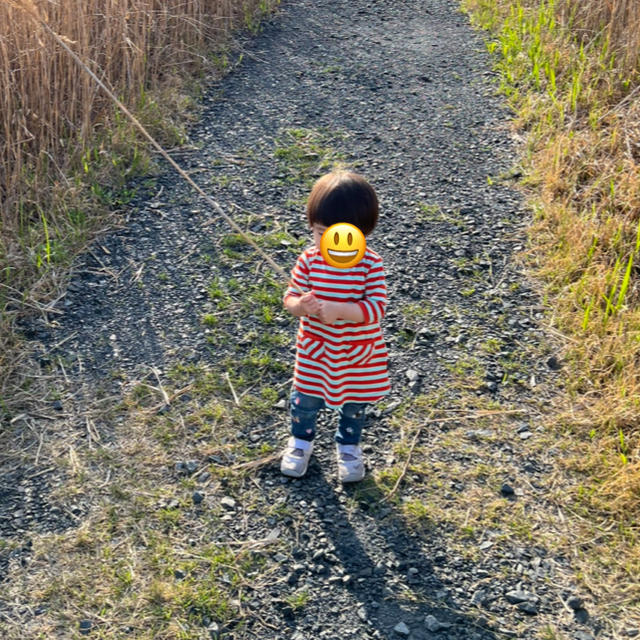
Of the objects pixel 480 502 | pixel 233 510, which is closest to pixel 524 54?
pixel 480 502

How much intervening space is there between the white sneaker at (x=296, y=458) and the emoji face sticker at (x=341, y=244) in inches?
31.3

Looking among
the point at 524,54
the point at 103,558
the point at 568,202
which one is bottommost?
the point at 103,558

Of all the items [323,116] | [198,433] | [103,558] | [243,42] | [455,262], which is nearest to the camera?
[103,558]

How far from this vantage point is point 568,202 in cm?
402

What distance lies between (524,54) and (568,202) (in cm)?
174

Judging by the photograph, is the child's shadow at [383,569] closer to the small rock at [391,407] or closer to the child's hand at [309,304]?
the small rock at [391,407]

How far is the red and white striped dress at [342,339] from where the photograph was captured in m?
2.43

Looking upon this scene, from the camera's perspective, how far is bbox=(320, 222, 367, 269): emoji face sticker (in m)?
2.23

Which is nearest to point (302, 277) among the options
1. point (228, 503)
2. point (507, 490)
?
point (228, 503)

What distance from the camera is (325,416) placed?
10.0 feet

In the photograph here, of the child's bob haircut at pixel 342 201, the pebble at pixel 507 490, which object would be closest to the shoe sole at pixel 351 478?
the pebble at pixel 507 490

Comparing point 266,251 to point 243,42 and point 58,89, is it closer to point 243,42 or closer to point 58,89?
point 58,89

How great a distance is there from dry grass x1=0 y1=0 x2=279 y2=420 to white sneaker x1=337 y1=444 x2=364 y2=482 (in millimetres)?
1398

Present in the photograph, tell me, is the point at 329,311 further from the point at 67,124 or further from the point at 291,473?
the point at 67,124
